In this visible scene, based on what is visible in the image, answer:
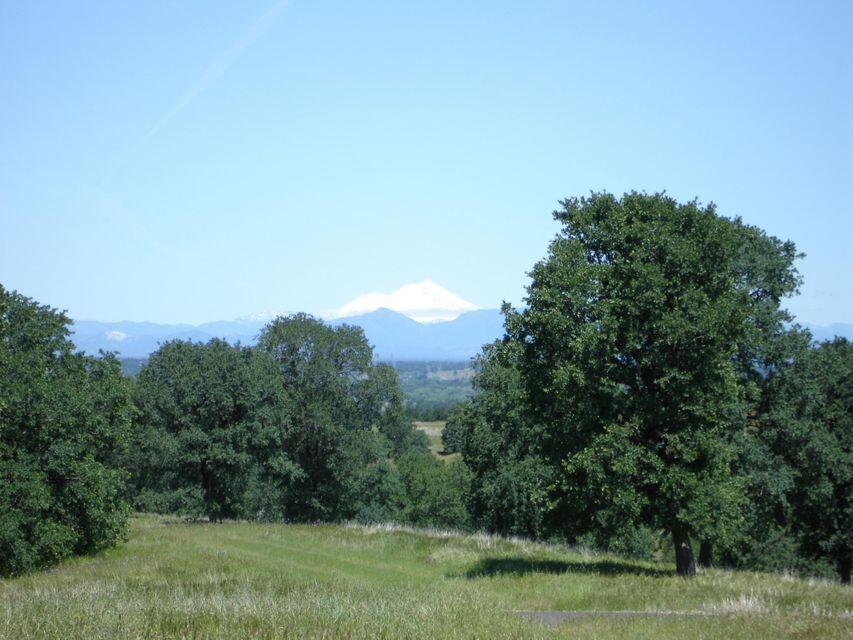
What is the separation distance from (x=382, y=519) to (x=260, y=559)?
4054cm

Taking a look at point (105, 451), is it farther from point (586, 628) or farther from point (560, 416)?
point (586, 628)

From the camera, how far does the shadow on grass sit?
2477cm

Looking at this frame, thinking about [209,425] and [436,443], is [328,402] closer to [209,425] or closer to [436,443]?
[209,425]

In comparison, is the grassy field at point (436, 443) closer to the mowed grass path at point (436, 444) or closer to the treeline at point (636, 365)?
the mowed grass path at point (436, 444)

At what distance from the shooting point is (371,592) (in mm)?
16578

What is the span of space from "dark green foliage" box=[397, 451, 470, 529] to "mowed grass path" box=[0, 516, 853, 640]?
39496mm

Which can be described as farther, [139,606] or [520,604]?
[520,604]

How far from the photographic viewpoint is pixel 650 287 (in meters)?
22.2

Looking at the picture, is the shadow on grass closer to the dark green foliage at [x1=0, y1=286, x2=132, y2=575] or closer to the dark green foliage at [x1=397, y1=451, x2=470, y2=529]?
the dark green foliage at [x1=0, y1=286, x2=132, y2=575]

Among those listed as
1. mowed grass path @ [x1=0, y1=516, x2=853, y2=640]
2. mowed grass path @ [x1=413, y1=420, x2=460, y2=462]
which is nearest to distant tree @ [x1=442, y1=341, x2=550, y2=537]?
mowed grass path @ [x1=0, y1=516, x2=853, y2=640]

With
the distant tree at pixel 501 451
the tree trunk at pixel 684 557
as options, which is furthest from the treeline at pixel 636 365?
the distant tree at pixel 501 451

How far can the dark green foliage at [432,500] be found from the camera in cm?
7969

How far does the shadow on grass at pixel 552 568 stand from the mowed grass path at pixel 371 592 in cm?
10

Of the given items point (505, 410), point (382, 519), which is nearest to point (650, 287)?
point (505, 410)
